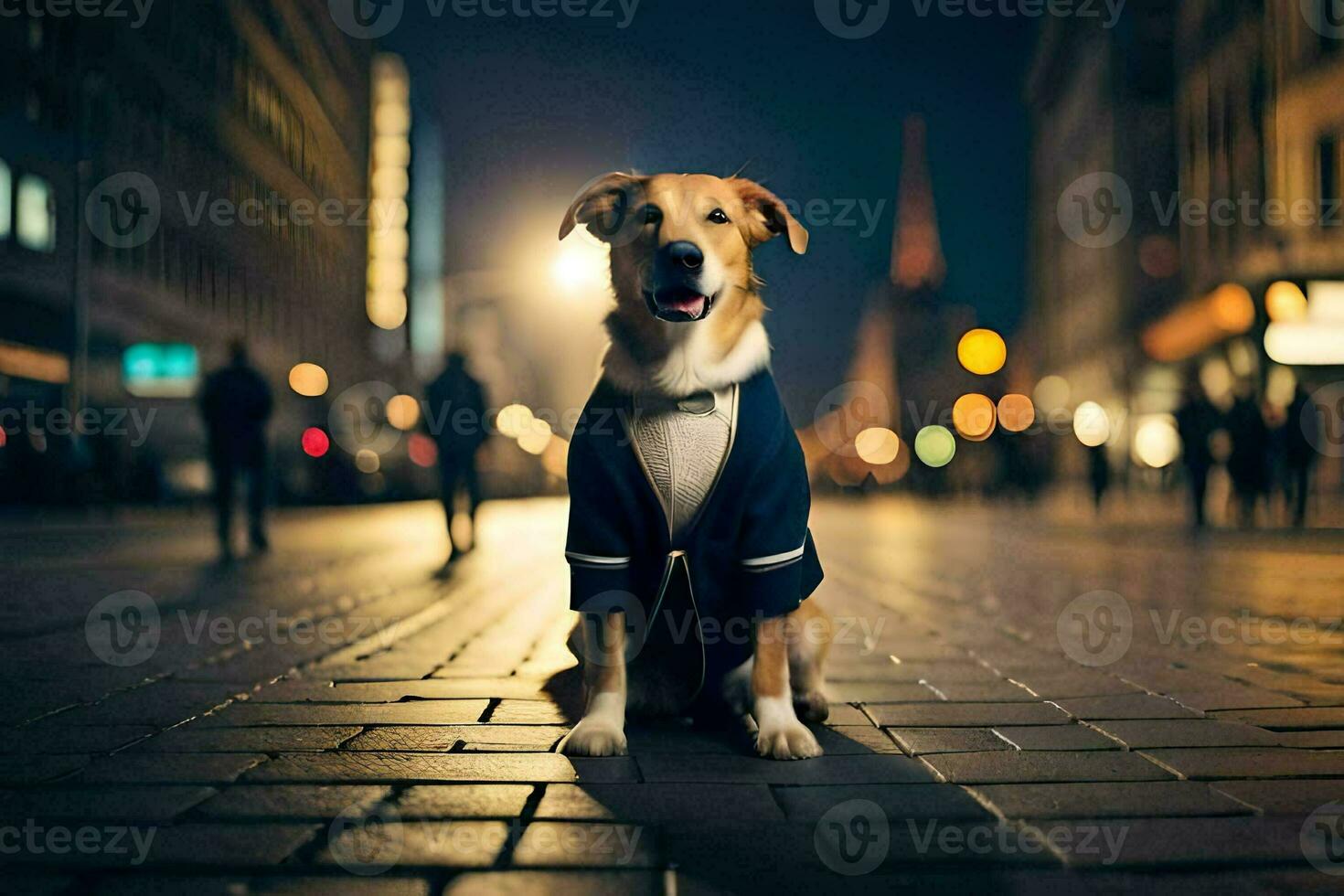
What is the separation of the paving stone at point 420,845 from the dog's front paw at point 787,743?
3.14 feet

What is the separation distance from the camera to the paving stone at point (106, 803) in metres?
2.82

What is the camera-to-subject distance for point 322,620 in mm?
6816

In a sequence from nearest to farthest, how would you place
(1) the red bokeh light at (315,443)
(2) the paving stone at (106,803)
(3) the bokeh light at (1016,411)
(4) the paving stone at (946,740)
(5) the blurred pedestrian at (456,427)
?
1. (2) the paving stone at (106,803)
2. (4) the paving stone at (946,740)
3. (5) the blurred pedestrian at (456,427)
4. (1) the red bokeh light at (315,443)
5. (3) the bokeh light at (1016,411)

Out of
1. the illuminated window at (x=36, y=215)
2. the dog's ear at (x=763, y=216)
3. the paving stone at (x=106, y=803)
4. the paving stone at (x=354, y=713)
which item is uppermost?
the illuminated window at (x=36, y=215)

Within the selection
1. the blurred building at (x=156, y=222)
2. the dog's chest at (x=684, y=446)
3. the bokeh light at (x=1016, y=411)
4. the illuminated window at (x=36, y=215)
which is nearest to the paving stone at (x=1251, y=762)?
the dog's chest at (x=684, y=446)

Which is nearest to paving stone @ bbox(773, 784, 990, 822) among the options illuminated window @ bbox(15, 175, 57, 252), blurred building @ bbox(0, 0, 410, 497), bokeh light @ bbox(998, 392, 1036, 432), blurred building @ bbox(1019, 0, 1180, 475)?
blurred building @ bbox(0, 0, 410, 497)

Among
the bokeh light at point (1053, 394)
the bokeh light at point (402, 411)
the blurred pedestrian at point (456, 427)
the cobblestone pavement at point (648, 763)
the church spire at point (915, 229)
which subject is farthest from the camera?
the church spire at point (915, 229)

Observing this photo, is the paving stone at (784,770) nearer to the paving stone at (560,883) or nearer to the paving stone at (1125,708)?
the paving stone at (560,883)

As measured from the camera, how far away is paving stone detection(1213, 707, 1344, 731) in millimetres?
3854

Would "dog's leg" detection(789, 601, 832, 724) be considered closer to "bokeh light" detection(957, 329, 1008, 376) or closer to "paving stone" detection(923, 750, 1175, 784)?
"paving stone" detection(923, 750, 1175, 784)

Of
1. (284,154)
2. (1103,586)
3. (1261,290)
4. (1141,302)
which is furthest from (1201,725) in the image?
(1141,302)

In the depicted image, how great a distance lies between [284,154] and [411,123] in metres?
37.2

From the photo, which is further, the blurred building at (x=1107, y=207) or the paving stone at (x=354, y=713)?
the blurred building at (x=1107, y=207)

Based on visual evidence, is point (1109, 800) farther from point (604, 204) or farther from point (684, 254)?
point (604, 204)
